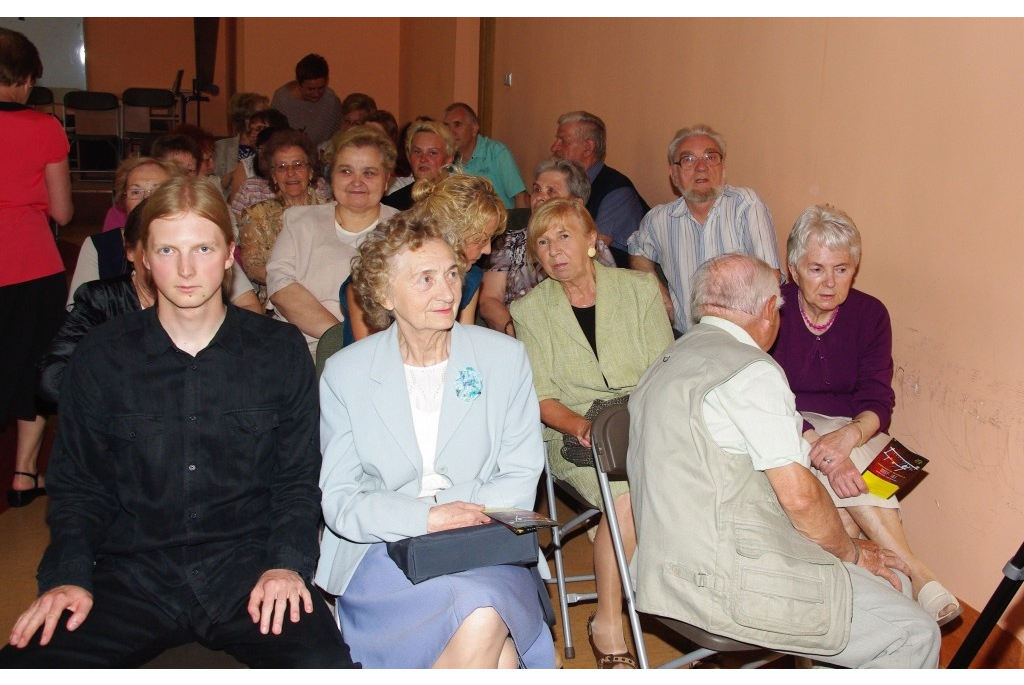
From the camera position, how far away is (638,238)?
4.54m

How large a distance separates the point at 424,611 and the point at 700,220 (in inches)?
101

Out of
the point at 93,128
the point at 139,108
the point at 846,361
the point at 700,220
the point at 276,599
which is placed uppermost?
the point at 139,108

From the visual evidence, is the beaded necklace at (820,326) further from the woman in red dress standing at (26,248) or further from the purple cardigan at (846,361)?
the woman in red dress standing at (26,248)

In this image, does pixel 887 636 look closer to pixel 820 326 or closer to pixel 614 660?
pixel 614 660

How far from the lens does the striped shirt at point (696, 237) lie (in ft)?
13.2

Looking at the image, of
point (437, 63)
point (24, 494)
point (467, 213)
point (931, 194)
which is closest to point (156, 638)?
point (467, 213)

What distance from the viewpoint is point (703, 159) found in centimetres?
412

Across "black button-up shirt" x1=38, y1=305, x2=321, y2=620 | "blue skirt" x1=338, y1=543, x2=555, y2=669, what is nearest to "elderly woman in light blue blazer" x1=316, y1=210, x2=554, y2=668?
"blue skirt" x1=338, y1=543, x2=555, y2=669

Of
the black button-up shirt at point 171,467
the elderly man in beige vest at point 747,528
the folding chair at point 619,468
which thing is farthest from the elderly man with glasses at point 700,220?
the black button-up shirt at point 171,467

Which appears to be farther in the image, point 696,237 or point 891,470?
point 696,237

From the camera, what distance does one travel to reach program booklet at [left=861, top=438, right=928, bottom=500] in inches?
117

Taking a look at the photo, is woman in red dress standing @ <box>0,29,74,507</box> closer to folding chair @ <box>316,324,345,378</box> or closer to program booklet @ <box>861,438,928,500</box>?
folding chair @ <box>316,324,345,378</box>

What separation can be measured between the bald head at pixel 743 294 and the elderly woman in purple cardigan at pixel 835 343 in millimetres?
782
